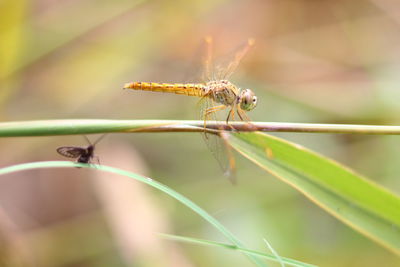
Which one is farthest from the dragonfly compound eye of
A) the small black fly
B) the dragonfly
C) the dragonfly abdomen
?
the small black fly

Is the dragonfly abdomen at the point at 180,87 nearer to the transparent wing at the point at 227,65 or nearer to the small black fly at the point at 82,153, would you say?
the transparent wing at the point at 227,65

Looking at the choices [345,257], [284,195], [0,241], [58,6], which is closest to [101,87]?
[58,6]

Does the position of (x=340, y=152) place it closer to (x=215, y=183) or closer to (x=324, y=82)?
(x=324, y=82)

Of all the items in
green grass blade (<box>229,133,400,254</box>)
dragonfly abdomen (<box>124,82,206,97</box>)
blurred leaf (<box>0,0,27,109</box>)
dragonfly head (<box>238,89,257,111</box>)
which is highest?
blurred leaf (<box>0,0,27,109</box>)

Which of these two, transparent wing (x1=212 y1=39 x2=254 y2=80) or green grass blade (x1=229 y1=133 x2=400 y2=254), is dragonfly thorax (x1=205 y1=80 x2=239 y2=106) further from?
green grass blade (x1=229 y1=133 x2=400 y2=254)

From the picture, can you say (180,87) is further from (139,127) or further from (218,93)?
(139,127)

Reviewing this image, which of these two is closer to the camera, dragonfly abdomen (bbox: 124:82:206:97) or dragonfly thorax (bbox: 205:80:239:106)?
dragonfly thorax (bbox: 205:80:239:106)

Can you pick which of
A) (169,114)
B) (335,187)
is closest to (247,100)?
(335,187)

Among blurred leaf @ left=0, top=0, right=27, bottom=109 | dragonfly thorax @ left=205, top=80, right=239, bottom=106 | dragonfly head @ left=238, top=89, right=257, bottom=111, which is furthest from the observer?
blurred leaf @ left=0, top=0, right=27, bottom=109
